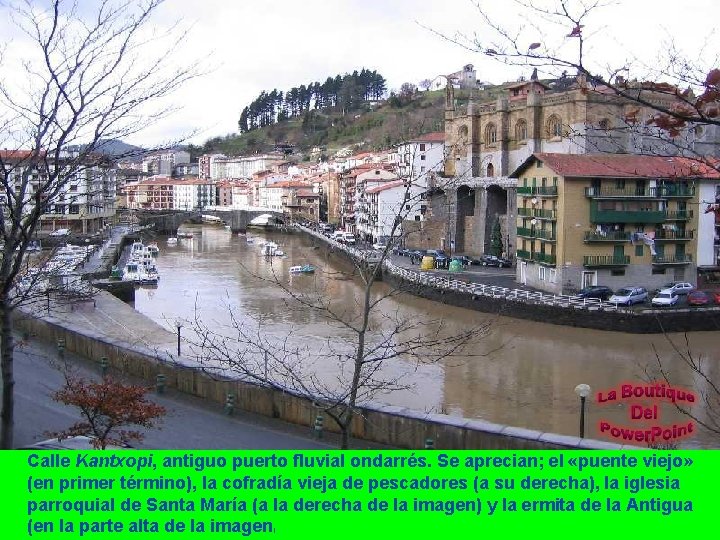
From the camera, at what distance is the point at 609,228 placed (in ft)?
62.0

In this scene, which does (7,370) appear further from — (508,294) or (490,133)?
(490,133)

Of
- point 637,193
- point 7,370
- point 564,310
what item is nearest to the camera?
point 7,370

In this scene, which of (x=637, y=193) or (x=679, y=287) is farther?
(x=637, y=193)

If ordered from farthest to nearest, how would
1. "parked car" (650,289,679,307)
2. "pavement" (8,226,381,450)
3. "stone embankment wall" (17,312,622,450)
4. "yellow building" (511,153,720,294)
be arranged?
1. "yellow building" (511,153,720,294)
2. "parked car" (650,289,679,307)
3. "pavement" (8,226,381,450)
4. "stone embankment wall" (17,312,622,450)

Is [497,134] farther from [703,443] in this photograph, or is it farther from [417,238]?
[703,443]

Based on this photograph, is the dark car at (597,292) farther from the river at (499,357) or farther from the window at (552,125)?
the window at (552,125)

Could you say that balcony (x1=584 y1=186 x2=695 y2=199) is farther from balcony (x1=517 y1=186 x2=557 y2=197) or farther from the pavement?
the pavement

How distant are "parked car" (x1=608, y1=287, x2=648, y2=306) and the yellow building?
33.6 inches

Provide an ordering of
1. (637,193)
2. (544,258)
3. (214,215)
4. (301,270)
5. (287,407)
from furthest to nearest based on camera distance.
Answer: (214,215), (301,270), (544,258), (637,193), (287,407)

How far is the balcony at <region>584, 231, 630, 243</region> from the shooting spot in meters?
18.7

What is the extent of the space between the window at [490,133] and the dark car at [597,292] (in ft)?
45.0

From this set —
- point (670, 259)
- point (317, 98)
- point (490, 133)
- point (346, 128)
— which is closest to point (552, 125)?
point (490, 133)

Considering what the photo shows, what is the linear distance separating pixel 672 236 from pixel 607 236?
179 cm

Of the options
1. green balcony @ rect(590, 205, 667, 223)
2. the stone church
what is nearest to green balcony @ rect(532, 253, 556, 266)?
green balcony @ rect(590, 205, 667, 223)
